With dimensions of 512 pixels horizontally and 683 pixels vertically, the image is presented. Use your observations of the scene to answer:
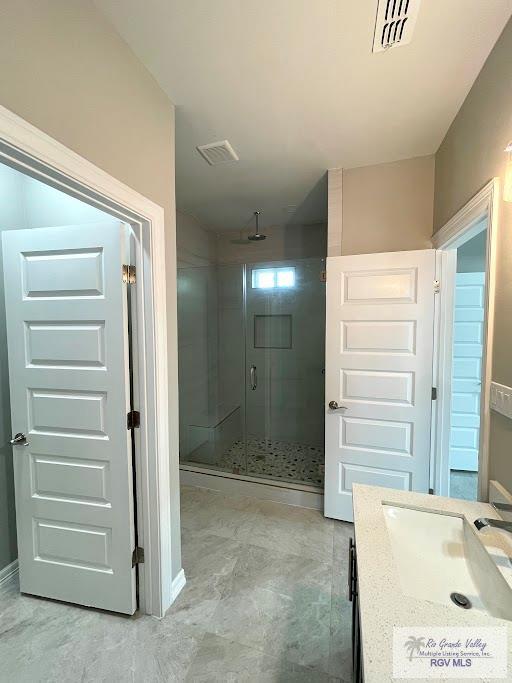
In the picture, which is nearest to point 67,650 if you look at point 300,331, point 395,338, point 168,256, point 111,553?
point 111,553

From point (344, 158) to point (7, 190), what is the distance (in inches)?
83.2

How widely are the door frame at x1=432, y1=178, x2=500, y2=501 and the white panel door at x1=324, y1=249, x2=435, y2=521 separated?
0.24 feet

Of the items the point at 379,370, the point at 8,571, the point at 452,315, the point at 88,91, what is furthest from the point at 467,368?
the point at 8,571

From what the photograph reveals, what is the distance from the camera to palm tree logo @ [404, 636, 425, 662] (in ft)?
2.13

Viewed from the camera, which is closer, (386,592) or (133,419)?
(386,592)

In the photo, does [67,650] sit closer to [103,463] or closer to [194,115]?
[103,463]

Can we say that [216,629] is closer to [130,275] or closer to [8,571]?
[8,571]

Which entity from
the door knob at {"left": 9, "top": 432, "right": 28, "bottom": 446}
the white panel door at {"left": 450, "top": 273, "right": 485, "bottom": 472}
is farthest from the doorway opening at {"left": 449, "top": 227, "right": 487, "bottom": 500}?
the door knob at {"left": 9, "top": 432, "right": 28, "bottom": 446}

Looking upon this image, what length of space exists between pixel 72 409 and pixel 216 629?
131cm

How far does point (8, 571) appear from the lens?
1.74 metres

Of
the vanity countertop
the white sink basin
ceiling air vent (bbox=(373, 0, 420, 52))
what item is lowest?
the white sink basin

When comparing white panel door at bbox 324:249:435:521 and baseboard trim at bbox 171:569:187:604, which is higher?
white panel door at bbox 324:249:435:521

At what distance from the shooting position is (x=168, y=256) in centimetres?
157

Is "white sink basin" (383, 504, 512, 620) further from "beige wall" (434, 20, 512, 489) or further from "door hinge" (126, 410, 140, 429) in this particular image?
"door hinge" (126, 410, 140, 429)
